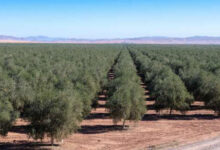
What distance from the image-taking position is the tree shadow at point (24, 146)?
21573 mm

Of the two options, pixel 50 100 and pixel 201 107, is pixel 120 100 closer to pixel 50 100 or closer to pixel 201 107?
pixel 50 100

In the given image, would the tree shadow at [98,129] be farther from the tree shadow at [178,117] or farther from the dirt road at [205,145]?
the dirt road at [205,145]

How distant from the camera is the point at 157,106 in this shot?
32719mm

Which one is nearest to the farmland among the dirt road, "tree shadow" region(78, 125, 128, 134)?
"tree shadow" region(78, 125, 128, 134)

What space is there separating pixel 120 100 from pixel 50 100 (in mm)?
7206

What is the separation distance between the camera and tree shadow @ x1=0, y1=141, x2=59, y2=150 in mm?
21573

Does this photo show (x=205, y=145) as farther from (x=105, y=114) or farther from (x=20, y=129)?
(x=20, y=129)

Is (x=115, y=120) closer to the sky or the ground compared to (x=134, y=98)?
closer to the ground

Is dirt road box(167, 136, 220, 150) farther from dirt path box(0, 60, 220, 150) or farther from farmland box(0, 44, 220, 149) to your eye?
farmland box(0, 44, 220, 149)

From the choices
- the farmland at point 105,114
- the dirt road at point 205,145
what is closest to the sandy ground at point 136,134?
the farmland at point 105,114

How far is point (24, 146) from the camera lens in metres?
→ 22.0

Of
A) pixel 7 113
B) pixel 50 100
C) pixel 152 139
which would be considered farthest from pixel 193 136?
pixel 7 113

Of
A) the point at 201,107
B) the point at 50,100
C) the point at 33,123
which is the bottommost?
the point at 201,107

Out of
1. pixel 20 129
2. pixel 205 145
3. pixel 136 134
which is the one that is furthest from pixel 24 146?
pixel 205 145
